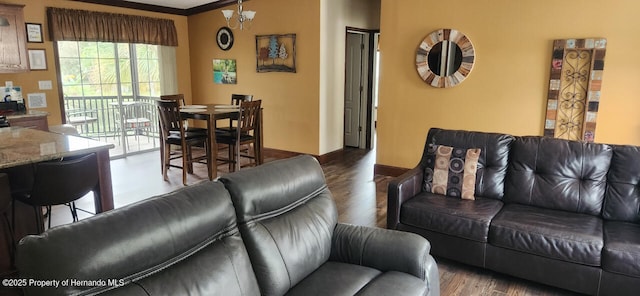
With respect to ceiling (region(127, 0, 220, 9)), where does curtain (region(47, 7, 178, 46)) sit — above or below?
below

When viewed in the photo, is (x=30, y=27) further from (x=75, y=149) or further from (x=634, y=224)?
(x=634, y=224)

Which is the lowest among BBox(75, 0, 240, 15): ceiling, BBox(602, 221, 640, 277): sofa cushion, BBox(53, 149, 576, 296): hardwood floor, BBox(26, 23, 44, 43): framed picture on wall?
BBox(53, 149, 576, 296): hardwood floor

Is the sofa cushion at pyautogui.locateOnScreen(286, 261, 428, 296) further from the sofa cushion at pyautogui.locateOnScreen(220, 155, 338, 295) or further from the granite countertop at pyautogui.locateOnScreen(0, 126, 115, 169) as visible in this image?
the granite countertop at pyautogui.locateOnScreen(0, 126, 115, 169)

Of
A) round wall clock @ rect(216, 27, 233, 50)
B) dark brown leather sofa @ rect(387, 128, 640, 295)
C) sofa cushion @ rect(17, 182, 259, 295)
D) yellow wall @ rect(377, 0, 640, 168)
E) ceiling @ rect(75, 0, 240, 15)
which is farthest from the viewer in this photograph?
round wall clock @ rect(216, 27, 233, 50)

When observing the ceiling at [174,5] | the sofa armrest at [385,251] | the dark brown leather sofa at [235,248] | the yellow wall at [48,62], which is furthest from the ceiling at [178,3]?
the sofa armrest at [385,251]

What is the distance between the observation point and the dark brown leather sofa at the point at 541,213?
7.88 feet

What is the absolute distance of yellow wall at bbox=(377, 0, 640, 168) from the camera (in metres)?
3.78

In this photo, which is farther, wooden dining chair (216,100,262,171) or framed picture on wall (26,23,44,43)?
framed picture on wall (26,23,44,43)

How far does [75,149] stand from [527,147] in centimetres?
331

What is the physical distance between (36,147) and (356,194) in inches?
121

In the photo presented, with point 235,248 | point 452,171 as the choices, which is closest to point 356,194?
point 452,171

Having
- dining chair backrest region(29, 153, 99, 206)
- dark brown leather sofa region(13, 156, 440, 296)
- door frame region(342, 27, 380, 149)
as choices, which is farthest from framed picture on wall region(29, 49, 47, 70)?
dark brown leather sofa region(13, 156, 440, 296)

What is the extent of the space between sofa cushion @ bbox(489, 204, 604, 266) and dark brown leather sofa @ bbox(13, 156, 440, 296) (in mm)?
875

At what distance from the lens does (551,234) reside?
2.50 m
